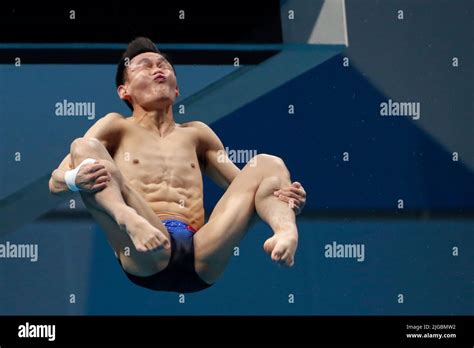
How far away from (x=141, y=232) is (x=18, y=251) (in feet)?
4.36

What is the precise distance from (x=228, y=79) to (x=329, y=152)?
0.48 metres

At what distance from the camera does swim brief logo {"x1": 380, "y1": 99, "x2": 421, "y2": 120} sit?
455 centimetres

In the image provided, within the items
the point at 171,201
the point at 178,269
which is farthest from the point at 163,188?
the point at 178,269

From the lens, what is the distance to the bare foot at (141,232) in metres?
3.18

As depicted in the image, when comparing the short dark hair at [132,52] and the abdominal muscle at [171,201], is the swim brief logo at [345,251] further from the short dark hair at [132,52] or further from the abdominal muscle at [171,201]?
the short dark hair at [132,52]

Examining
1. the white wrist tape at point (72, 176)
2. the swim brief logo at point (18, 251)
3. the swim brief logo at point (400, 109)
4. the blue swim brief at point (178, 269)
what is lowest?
the blue swim brief at point (178, 269)

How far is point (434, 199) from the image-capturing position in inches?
179

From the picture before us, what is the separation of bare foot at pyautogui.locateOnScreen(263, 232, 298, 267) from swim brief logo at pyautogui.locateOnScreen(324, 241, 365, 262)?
4.09 ft

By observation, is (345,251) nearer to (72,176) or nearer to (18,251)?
(18,251)
